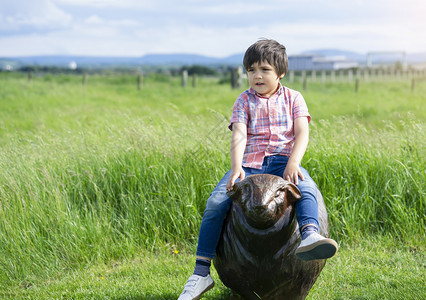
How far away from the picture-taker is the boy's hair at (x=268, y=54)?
3.09 meters

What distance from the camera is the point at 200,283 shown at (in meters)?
2.97

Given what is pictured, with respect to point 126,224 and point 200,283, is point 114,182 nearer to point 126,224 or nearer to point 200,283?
point 126,224

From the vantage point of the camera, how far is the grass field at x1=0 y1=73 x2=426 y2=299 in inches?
150

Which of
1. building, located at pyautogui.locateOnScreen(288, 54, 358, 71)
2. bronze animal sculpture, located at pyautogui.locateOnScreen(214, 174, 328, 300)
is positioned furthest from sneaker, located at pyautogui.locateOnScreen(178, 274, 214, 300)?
building, located at pyautogui.locateOnScreen(288, 54, 358, 71)

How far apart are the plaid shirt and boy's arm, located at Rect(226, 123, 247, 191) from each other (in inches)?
2.3

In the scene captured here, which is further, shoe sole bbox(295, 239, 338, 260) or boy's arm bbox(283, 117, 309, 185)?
boy's arm bbox(283, 117, 309, 185)

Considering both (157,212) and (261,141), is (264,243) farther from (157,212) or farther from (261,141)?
(157,212)

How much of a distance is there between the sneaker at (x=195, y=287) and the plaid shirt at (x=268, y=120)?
84 cm

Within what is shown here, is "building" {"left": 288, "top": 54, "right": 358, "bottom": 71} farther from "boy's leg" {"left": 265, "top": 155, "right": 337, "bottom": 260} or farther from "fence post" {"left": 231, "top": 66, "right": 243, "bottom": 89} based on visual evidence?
"boy's leg" {"left": 265, "top": 155, "right": 337, "bottom": 260}

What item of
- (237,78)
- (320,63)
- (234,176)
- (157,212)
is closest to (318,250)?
(234,176)

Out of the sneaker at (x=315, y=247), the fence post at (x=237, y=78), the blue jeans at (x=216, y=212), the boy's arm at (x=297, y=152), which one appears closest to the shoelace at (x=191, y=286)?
the blue jeans at (x=216, y=212)

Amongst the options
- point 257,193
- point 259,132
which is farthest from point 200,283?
point 259,132

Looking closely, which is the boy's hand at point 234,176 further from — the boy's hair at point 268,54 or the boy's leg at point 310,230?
the boy's hair at point 268,54

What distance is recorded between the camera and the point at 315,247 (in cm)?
247
